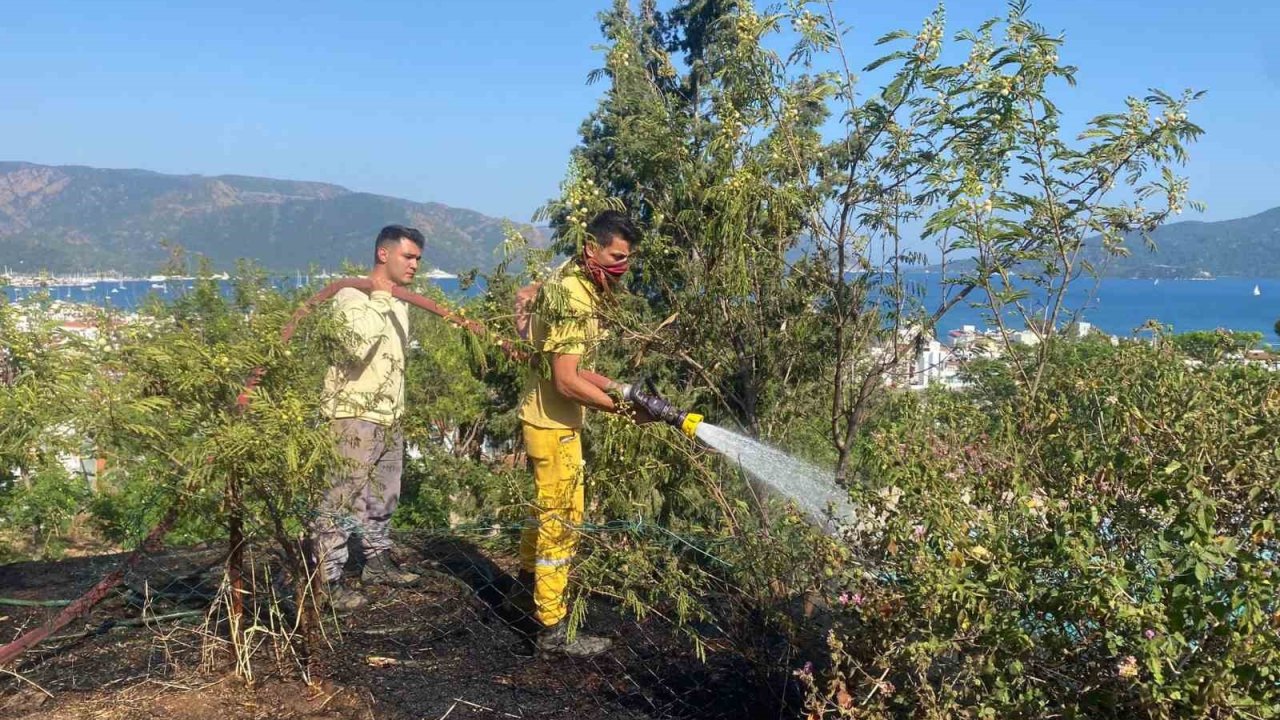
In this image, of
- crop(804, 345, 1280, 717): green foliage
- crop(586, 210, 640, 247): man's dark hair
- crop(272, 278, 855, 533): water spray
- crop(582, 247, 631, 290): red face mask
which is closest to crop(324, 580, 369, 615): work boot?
crop(272, 278, 855, 533): water spray

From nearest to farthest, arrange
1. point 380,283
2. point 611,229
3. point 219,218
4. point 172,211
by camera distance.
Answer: point 611,229, point 380,283, point 219,218, point 172,211

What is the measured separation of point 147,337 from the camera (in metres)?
3.18

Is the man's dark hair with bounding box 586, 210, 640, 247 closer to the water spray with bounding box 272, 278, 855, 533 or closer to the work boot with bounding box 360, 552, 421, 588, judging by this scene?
the water spray with bounding box 272, 278, 855, 533

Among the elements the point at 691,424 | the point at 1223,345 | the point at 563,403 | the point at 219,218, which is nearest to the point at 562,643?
the point at 563,403

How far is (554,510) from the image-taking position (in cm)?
365

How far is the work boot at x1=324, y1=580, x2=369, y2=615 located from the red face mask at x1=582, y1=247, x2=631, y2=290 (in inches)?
73.3

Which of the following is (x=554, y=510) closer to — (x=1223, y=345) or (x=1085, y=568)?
(x=1085, y=568)

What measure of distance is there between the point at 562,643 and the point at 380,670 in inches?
28.3

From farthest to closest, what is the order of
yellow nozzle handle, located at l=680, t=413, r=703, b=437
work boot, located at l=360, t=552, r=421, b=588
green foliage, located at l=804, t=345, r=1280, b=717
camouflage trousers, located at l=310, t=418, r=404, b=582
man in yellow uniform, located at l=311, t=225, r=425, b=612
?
work boot, located at l=360, t=552, r=421, b=588
man in yellow uniform, located at l=311, t=225, r=425, b=612
camouflage trousers, located at l=310, t=418, r=404, b=582
yellow nozzle handle, located at l=680, t=413, r=703, b=437
green foliage, located at l=804, t=345, r=1280, b=717

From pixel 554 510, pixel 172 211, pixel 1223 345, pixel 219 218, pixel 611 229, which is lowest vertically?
pixel 554 510

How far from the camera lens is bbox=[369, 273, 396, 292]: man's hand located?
4.37 metres

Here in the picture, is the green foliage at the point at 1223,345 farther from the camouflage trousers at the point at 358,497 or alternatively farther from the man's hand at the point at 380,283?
the man's hand at the point at 380,283

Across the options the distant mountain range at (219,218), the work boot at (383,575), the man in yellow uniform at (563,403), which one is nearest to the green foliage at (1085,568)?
the man in yellow uniform at (563,403)

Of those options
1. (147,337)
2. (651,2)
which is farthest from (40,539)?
(651,2)
